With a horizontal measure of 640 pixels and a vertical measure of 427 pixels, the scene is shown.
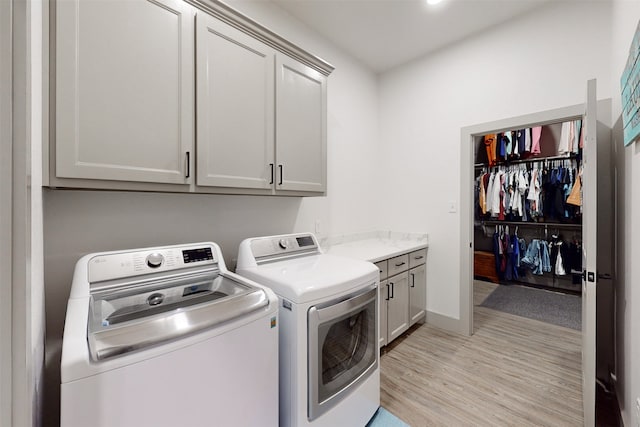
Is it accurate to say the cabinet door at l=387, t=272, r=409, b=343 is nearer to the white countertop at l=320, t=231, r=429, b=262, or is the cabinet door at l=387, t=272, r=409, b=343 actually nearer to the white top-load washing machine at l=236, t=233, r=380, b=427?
the white countertop at l=320, t=231, r=429, b=262

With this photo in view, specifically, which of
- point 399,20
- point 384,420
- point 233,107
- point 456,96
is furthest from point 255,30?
point 384,420

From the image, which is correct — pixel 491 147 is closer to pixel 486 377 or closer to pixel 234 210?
pixel 486 377

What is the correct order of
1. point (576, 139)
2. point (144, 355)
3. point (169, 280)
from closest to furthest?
point (144, 355)
point (169, 280)
point (576, 139)

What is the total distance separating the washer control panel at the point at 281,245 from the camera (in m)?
1.74

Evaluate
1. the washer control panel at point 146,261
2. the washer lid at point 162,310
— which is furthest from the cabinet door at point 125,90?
the washer lid at point 162,310

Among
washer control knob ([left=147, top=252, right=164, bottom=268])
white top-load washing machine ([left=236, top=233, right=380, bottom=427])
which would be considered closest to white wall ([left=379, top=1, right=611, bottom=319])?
white top-load washing machine ([left=236, top=233, right=380, bottom=427])

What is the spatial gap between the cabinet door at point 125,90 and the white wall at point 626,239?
211cm

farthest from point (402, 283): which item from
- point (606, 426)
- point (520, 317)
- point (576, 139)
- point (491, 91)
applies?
point (576, 139)

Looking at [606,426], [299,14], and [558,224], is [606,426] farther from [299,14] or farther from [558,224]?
[299,14]

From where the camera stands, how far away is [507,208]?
4.28 metres

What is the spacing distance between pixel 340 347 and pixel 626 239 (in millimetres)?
1688

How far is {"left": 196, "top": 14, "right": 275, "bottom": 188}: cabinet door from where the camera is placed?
1.47m

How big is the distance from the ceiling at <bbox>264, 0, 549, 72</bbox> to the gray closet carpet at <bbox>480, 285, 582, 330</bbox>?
3.13 m

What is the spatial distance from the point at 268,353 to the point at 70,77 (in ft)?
4.53
